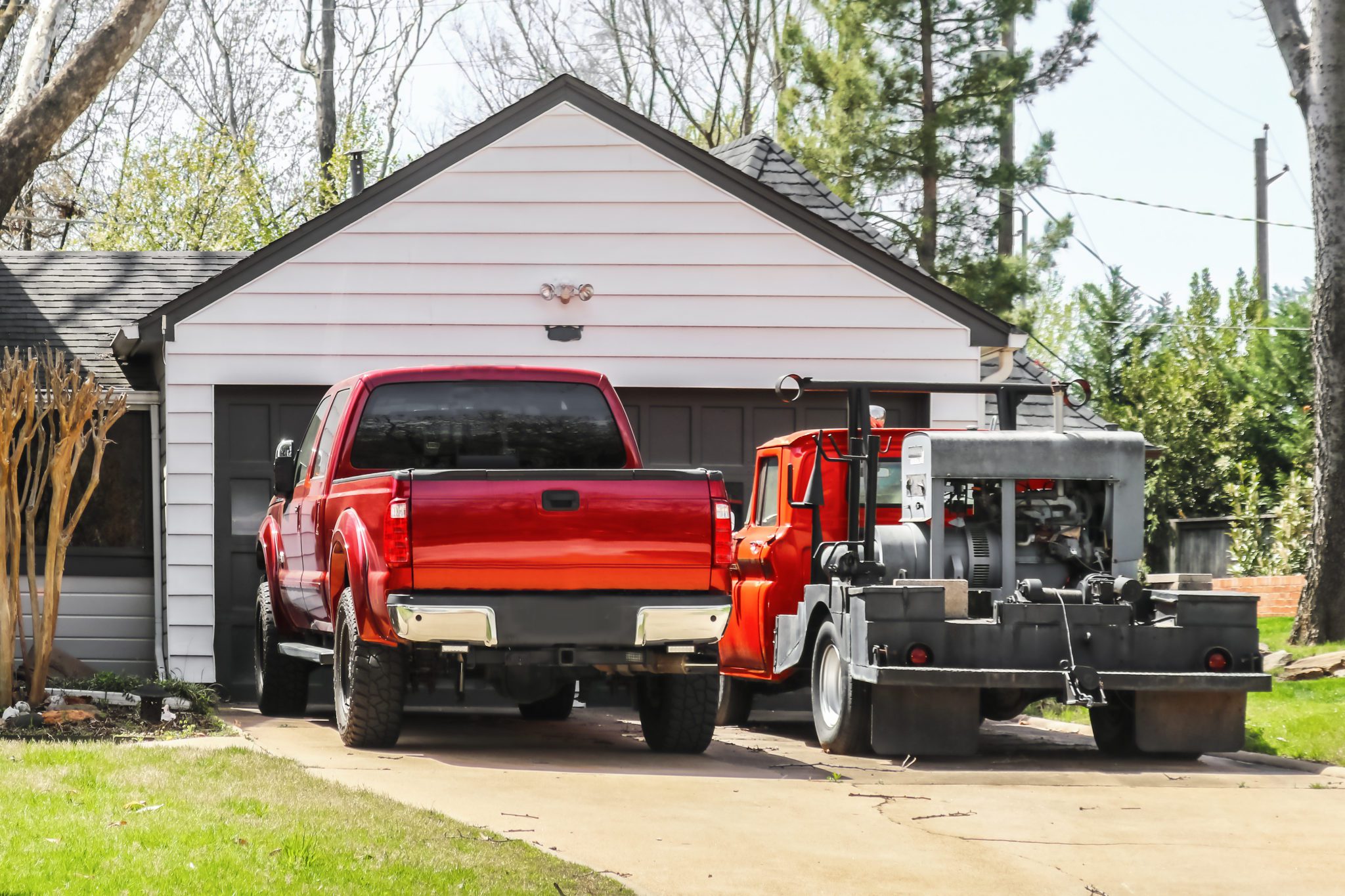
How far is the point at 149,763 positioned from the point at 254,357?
5.58 meters

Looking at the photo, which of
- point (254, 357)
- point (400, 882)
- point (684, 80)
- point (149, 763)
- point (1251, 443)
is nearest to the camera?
point (400, 882)

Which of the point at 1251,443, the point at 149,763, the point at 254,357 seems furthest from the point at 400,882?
the point at 1251,443

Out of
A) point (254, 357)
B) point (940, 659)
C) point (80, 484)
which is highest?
point (254, 357)

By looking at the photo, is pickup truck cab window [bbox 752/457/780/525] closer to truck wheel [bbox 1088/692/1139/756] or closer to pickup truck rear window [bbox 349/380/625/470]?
pickup truck rear window [bbox 349/380/625/470]

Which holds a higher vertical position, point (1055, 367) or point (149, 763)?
point (1055, 367)

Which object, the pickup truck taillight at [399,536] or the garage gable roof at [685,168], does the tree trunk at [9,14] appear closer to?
the garage gable roof at [685,168]

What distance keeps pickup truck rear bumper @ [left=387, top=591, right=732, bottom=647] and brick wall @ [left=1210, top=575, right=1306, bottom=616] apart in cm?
1445

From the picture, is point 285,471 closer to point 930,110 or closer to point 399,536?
point 399,536

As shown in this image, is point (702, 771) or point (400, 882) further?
point (702, 771)

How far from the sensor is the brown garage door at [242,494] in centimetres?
1309

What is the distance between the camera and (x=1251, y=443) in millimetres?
29891

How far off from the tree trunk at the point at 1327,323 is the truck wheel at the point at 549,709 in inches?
308

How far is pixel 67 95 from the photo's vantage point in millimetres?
15461

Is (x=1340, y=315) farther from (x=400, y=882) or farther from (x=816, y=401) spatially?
(x=400, y=882)
